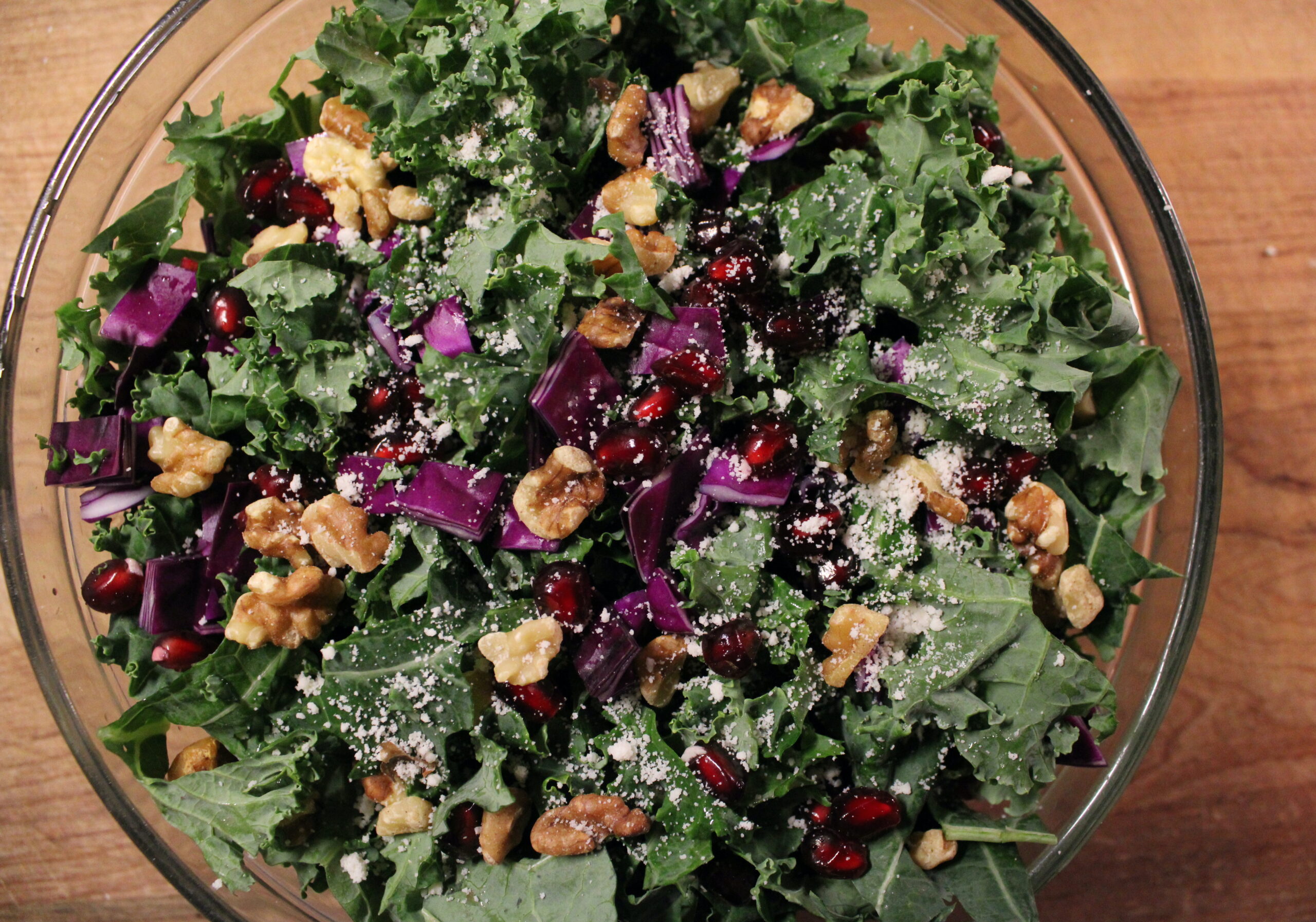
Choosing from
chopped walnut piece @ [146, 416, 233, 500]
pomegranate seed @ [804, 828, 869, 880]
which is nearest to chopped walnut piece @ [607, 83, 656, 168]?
chopped walnut piece @ [146, 416, 233, 500]

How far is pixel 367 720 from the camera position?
5.52 feet

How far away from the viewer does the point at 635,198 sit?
5.78 ft

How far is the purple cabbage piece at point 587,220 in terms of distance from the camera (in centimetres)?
180

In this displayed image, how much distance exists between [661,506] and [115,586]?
113 centimetres

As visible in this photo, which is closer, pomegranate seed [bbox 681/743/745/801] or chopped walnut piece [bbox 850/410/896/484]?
pomegranate seed [bbox 681/743/745/801]

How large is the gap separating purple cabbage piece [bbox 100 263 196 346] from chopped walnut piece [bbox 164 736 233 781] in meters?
0.83

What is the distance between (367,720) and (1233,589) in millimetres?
2232

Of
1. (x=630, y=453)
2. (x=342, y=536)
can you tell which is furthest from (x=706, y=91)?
(x=342, y=536)

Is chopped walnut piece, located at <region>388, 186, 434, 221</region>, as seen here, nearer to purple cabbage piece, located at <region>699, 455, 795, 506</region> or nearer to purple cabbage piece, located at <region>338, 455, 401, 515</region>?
purple cabbage piece, located at <region>338, 455, 401, 515</region>

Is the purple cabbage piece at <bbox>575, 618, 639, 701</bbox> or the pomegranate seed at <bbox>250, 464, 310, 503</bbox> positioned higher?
the pomegranate seed at <bbox>250, 464, 310, 503</bbox>

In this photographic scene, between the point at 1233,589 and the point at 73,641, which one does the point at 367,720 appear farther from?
the point at 1233,589

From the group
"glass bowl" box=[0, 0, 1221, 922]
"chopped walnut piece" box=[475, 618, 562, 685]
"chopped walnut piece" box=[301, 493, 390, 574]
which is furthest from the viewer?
"glass bowl" box=[0, 0, 1221, 922]

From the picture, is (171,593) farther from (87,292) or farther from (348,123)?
(348,123)

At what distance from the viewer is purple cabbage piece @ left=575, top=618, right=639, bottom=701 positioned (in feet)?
5.39
